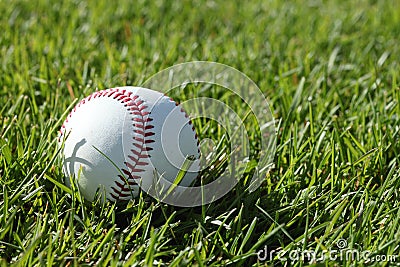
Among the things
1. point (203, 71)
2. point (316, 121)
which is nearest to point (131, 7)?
point (203, 71)

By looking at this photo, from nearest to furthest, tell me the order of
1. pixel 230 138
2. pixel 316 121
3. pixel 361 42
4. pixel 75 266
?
pixel 75 266 < pixel 230 138 < pixel 316 121 < pixel 361 42

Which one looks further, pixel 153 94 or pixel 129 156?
pixel 153 94

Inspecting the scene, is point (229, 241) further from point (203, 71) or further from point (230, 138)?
point (203, 71)

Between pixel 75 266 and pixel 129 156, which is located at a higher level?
pixel 129 156

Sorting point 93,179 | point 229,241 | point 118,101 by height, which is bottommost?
point 229,241

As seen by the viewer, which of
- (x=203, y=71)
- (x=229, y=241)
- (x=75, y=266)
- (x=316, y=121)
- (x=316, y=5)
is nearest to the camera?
(x=75, y=266)

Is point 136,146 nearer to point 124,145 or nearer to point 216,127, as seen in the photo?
point 124,145
